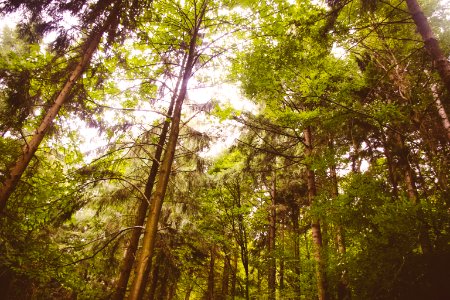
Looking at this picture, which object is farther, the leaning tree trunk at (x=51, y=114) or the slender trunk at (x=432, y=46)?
the leaning tree trunk at (x=51, y=114)

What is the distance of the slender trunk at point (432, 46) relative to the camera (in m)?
5.04

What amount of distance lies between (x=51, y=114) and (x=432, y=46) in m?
8.40

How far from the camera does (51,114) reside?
21.6 feet

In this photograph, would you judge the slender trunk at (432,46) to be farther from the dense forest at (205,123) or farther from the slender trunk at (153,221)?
the slender trunk at (153,221)

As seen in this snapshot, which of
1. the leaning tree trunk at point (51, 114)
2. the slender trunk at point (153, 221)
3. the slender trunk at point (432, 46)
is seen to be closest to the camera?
the slender trunk at point (153, 221)

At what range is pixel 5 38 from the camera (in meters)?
18.9

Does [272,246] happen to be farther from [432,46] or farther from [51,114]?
[51,114]

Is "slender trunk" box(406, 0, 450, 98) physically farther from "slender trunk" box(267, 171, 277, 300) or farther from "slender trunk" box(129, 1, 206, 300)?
"slender trunk" box(267, 171, 277, 300)

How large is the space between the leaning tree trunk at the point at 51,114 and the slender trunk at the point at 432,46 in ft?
22.4

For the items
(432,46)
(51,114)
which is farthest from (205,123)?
(432,46)

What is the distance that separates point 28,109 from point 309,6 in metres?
7.53

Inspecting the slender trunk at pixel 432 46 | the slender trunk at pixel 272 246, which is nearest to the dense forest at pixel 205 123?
the slender trunk at pixel 432 46

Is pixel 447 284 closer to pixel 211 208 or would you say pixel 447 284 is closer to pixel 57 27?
pixel 211 208

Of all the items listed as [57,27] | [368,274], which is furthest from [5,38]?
[368,274]
